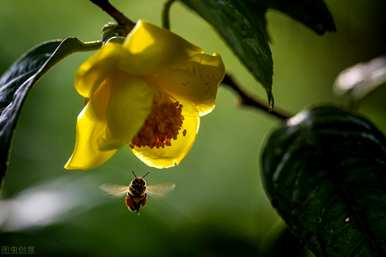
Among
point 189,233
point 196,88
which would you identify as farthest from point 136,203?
point 189,233

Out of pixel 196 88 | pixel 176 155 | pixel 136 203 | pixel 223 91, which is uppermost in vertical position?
pixel 196 88

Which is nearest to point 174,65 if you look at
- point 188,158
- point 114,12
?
point 114,12

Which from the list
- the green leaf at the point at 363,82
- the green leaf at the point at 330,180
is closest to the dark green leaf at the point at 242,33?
the green leaf at the point at 330,180

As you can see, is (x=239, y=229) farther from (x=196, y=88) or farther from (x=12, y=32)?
(x=12, y=32)

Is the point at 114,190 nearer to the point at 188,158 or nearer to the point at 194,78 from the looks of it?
the point at 194,78

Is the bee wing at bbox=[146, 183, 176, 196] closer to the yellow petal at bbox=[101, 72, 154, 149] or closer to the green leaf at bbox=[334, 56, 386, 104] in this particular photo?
the yellow petal at bbox=[101, 72, 154, 149]

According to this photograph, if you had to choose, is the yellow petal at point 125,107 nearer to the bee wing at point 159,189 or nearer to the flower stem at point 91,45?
the flower stem at point 91,45
